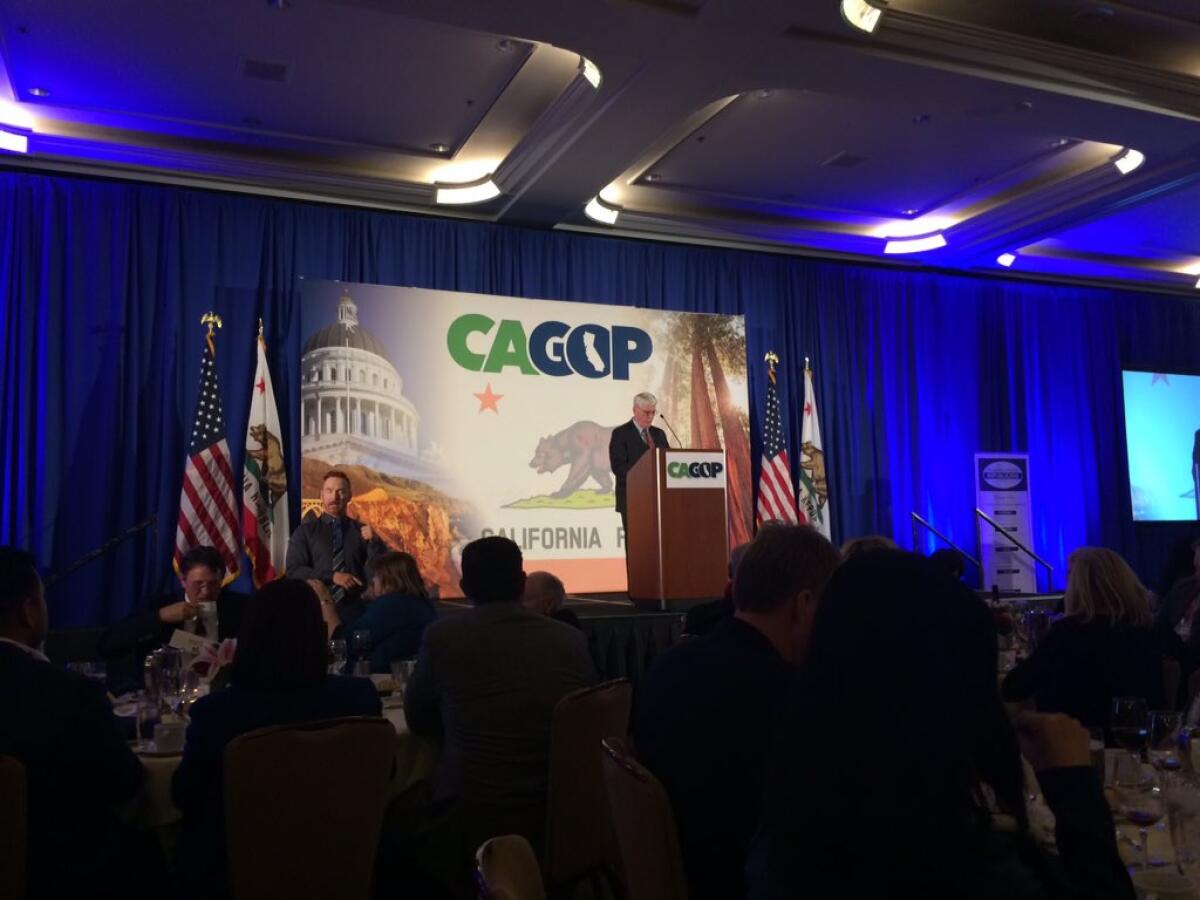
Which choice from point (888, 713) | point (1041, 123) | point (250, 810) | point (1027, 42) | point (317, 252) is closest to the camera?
point (888, 713)

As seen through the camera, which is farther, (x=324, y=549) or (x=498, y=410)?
(x=498, y=410)

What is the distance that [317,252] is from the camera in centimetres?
838

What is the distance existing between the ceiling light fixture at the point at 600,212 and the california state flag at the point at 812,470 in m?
2.43

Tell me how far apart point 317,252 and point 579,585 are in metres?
3.35

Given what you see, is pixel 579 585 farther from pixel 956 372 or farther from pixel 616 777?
pixel 616 777

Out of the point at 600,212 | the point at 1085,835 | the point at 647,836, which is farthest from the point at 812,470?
the point at 1085,835

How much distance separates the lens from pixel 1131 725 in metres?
2.77

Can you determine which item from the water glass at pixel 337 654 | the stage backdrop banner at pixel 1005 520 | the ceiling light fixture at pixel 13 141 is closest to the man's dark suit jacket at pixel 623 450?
the stage backdrop banner at pixel 1005 520

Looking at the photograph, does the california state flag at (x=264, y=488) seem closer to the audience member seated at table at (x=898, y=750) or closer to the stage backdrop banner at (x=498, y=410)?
the stage backdrop banner at (x=498, y=410)

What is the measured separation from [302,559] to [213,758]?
15.6ft

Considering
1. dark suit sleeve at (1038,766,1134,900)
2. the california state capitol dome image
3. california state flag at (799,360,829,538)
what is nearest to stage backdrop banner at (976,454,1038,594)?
california state flag at (799,360,829,538)

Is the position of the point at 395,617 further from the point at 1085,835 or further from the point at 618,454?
the point at 618,454

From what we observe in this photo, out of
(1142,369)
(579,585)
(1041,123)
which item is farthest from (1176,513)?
(579,585)

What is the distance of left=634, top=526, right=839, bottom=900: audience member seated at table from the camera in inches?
81.6
